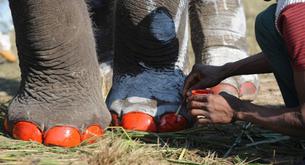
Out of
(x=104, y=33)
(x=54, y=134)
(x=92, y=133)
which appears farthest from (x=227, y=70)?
(x=104, y=33)

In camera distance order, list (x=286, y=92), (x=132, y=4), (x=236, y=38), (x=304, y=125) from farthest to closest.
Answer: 1. (x=236, y=38)
2. (x=132, y=4)
3. (x=286, y=92)
4. (x=304, y=125)

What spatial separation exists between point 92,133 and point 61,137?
10 centimetres

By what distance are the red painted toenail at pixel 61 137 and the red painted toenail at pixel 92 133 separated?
0.04 meters

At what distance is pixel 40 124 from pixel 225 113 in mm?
494

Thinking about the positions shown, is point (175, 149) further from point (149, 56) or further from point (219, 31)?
point (219, 31)

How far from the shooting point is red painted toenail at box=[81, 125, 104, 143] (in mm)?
1891

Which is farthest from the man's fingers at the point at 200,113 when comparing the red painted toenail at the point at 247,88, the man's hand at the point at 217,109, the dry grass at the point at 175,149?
the red painted toenail at the point at 247,88

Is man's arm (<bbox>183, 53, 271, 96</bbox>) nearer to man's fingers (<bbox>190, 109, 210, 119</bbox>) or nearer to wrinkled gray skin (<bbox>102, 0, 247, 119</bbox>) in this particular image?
wrinkled gray skin (<bbox>102, 0, 247, 119</bbox>)

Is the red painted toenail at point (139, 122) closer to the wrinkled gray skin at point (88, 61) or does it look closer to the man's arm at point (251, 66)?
the wrinkled gray skin at point (88, 61)

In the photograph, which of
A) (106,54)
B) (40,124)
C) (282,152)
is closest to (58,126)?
(40,124)

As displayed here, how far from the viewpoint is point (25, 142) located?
6.09 ft

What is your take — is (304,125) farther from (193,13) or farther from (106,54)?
(106,54)

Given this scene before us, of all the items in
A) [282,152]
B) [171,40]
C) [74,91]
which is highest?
[171,40]

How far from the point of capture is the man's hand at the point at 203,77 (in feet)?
6.63
